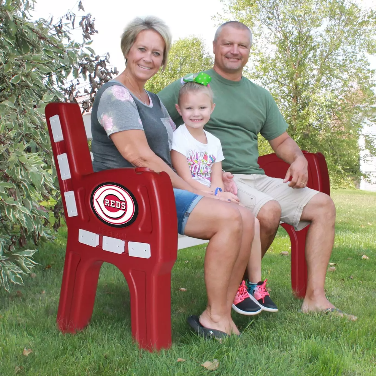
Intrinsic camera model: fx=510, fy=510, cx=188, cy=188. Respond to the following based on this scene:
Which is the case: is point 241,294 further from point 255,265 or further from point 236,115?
point 236,115

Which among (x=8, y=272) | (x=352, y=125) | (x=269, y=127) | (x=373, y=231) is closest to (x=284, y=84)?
(x=352, y=125)

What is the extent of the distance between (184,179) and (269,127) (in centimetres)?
105

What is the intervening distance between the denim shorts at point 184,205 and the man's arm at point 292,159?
35.5 inches

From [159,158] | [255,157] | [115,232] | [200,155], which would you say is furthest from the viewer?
[255,157]

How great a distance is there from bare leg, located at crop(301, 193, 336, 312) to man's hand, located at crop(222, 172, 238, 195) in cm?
44

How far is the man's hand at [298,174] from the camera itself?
3021 mm

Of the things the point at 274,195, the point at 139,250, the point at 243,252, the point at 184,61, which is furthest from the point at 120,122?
the point at 184,61

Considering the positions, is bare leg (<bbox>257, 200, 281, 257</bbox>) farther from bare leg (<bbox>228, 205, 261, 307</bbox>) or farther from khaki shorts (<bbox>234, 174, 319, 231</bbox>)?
bare leg (<bbox>228, 205, 261, 307</bbox>)

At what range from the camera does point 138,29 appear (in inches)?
100

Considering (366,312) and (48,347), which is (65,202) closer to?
(48,347)

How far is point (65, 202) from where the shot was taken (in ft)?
8.32

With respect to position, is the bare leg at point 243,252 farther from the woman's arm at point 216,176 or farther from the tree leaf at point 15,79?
the tree leaf at point 15,79

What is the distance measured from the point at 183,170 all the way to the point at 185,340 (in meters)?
0.86

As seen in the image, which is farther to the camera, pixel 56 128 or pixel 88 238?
pixel 56 128
